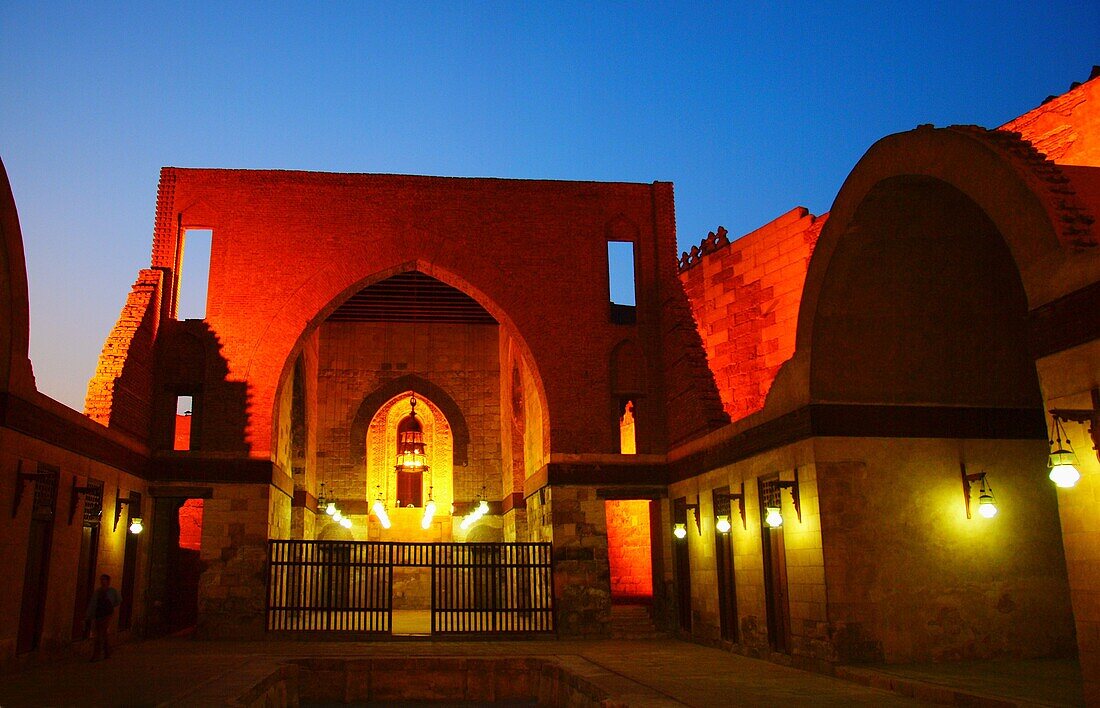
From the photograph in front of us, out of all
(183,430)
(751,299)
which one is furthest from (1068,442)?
(183,430)

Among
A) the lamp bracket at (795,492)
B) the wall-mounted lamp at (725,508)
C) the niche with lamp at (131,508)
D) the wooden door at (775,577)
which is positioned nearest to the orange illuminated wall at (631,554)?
the wall-mounted lamp at (725,508)

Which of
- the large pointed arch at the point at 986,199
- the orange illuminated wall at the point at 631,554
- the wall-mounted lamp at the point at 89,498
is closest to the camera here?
the large pointed arch at the point at 986,199

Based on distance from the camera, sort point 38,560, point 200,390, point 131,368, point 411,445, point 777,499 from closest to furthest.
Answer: point 38,560 → point 777,499 → point 131,368 → point 200,390 → point 411,445

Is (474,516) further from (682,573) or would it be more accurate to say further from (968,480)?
(968,480)

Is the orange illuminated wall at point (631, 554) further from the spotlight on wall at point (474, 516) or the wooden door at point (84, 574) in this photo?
the wooden door at point (84, 574)

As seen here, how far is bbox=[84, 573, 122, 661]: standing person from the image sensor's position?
472 inches

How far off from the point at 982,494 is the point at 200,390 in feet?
41.3

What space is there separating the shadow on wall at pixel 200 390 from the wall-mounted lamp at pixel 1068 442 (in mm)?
12831

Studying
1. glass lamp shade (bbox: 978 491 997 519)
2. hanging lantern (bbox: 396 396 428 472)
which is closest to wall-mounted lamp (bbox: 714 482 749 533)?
glass lamp shade (bbox: 978 491 997 519)

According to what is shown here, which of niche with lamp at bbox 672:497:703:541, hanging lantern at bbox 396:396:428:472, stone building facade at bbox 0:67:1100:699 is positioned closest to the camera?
stone building facade at bbox 0:67:1100:699

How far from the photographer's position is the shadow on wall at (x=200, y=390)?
16328mm

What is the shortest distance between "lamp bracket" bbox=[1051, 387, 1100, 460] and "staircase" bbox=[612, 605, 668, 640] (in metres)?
10.2

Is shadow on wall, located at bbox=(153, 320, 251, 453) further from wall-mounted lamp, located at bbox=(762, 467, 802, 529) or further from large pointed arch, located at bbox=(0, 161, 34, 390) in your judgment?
wall-mounted lamp, located at bbox=(762, 467, 802, 529)

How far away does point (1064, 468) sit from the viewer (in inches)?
271
